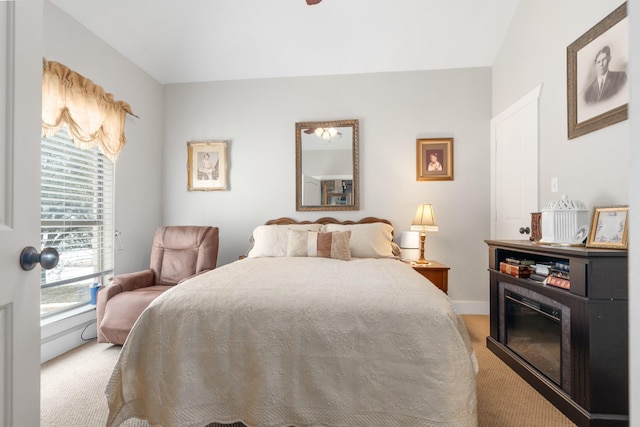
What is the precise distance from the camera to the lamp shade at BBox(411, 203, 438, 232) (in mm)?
3070

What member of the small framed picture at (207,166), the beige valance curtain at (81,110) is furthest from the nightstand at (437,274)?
the beige valance curtain at (81,110)

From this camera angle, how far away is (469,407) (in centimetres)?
128

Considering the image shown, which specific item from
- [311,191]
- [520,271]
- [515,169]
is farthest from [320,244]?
[515,169]

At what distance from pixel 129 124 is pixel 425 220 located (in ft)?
10.9

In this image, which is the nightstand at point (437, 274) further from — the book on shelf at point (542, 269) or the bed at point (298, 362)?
the bed at point (298, 362)

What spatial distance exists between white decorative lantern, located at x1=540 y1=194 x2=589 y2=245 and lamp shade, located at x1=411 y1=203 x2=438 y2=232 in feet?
3.77

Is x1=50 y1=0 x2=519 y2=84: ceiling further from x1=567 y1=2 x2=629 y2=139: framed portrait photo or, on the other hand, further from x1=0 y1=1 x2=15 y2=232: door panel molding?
x1=0 y1=1 x2=15 y2=232: door panel molding

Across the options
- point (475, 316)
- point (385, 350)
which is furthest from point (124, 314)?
point (475, 316)

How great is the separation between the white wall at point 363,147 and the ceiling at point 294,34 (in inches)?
6.5

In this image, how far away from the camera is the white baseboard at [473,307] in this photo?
11.0 feet

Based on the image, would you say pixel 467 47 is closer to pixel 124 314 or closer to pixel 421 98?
pixel 421 98

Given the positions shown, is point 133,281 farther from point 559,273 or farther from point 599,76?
point 599,76

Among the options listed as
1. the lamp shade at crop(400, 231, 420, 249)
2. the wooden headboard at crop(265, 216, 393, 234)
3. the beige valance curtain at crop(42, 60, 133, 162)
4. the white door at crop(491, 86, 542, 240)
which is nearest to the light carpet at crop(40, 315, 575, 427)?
the lamp shade at crop(400, 231, 420, 249)

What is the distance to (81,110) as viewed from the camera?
8.21ft
